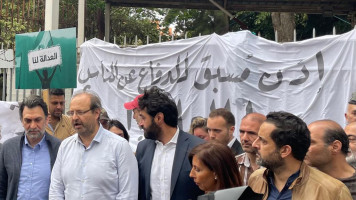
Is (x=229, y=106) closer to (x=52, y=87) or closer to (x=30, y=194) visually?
(x=52, y=87)

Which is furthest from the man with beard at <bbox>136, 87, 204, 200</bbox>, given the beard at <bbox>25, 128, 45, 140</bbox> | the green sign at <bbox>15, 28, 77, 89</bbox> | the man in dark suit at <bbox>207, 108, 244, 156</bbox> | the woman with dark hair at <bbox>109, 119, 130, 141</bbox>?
the green sign at <bbox>15, 28, 77, 89</bbox>

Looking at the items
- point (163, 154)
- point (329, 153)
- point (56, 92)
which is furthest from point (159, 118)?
point (56, 92)

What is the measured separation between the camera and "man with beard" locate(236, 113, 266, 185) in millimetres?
4145

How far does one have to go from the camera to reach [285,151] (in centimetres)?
291

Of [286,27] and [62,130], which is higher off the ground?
[286,27]

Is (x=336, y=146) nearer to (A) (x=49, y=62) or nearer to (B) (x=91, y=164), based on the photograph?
(B) (x=91, y=164)

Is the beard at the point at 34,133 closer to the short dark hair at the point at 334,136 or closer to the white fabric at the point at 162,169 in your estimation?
the white fabric at the point at 162,169

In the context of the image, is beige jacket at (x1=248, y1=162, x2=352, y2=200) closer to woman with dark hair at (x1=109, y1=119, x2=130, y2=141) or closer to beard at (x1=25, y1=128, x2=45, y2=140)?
beard at (x1=25, y1=128, x2=45, y2=140)

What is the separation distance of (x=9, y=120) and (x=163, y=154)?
3.37 meters

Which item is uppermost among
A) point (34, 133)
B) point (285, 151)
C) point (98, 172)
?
point (285, 151)

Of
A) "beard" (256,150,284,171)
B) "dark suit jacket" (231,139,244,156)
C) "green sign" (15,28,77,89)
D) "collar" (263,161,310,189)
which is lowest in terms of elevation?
"dark suit jacket" (231,139,244,156)

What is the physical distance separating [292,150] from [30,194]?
2.24 meters

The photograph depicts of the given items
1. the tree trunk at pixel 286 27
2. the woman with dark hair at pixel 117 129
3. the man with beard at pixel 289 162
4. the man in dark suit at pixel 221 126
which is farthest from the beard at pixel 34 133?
the tree trunk at pixel 286 27

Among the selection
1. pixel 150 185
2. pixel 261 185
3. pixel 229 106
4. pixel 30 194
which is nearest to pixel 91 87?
pixel 229 106
